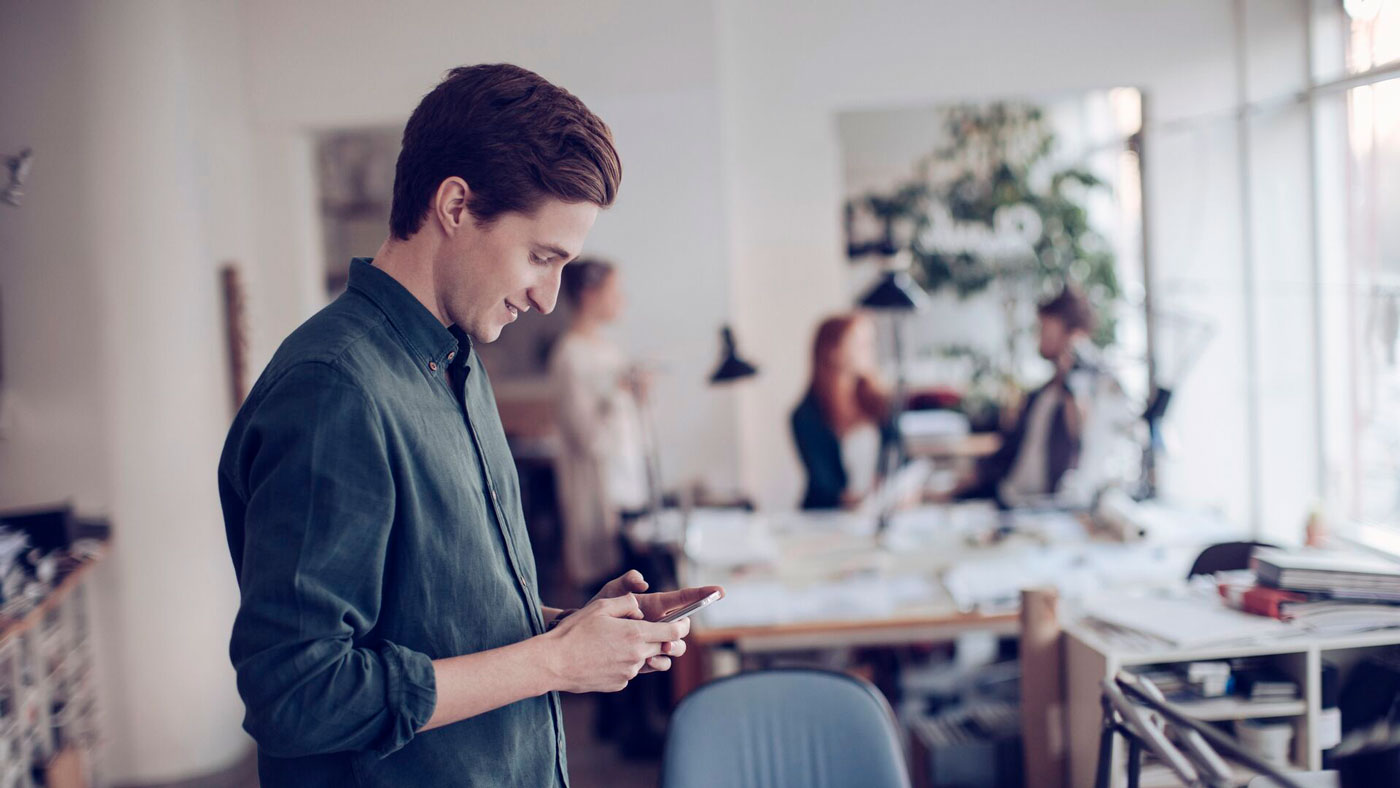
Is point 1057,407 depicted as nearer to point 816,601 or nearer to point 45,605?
point 816,601

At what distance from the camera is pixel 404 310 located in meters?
1.19

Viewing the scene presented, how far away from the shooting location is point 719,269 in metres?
4.47

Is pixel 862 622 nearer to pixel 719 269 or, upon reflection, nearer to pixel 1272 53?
pixel 719 269

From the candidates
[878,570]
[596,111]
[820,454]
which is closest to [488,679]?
[878,570]

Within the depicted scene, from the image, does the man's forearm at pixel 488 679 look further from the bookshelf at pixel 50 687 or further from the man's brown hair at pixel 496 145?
the bookshelf at pixel 50 687

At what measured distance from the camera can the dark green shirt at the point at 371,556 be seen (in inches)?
39.0

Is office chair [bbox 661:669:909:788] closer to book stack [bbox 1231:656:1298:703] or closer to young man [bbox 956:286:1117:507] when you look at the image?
book stack [bbox 1231:656:1298:703]

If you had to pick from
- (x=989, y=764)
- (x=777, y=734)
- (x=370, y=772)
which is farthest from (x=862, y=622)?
(x=370, y=772)

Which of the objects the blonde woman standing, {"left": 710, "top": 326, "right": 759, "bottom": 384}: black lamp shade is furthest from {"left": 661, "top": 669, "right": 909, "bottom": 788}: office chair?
the blonde woman standing

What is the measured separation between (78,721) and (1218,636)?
3366 mm

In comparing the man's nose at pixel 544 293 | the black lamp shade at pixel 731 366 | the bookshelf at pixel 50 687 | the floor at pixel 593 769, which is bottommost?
the floor at pixel 593 769

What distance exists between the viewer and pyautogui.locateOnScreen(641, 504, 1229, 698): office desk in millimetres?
2770

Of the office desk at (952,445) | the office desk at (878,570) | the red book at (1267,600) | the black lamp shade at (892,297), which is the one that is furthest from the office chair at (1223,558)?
the office desk at (952,445)

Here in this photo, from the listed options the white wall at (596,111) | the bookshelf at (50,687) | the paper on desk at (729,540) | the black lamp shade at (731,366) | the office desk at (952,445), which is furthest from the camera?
the office desk at (952,445)
